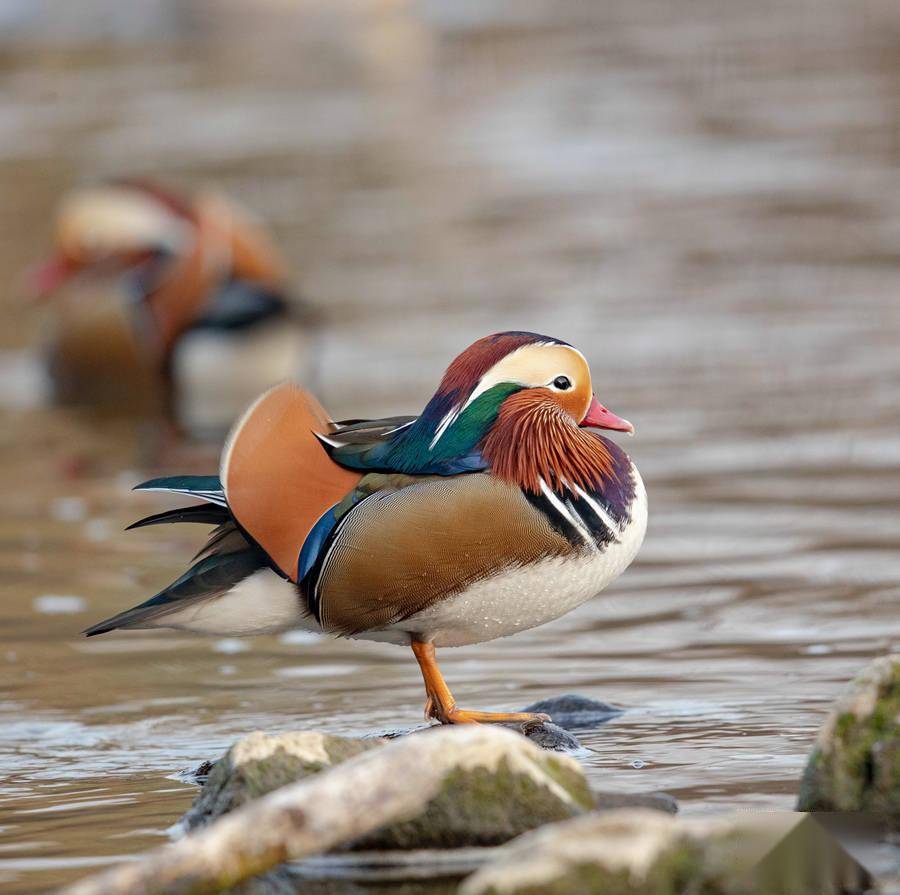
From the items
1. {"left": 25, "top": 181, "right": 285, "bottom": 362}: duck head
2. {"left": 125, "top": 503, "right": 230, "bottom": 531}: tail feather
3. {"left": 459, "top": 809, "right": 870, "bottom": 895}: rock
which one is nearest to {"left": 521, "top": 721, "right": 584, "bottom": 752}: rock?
{"left": 125, "top": 503, "right": 230, "bottom": 531}: tail feather

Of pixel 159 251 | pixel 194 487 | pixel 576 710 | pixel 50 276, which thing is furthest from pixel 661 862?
pixel 159 251

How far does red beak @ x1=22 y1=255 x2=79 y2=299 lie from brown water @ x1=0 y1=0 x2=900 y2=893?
61 centimetres

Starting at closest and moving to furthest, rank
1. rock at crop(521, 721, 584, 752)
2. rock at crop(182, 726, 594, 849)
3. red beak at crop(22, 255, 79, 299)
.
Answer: rock at crop(182, 726, 594, 849)
rock at crop(521, 721, 584, 752)
red beak at crop(22, 255, 79, 299)

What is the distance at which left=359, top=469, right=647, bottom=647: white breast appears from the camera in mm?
5145

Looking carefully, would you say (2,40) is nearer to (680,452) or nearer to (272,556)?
(680,452)

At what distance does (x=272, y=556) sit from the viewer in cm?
526

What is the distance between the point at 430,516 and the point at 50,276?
901 cm

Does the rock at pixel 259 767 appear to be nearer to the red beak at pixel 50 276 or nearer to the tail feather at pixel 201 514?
the tail feather at pixel 201 514

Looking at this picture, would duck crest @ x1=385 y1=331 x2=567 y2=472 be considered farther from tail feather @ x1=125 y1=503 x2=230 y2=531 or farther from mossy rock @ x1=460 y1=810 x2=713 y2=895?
mossy rock @ x1=460 y1=810 x2=713 y2=895

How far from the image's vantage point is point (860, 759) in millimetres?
4504

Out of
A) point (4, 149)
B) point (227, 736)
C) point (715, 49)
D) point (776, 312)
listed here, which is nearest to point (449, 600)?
point (227, 736)

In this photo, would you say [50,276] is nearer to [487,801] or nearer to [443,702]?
[443,702]

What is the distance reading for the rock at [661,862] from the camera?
382 centimetres

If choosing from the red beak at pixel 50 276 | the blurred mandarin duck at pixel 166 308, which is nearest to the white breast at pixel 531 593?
the blurred mandarin duck at pixel 166 308
